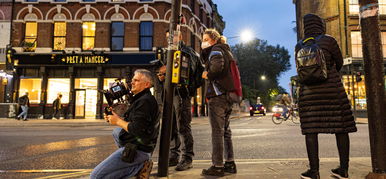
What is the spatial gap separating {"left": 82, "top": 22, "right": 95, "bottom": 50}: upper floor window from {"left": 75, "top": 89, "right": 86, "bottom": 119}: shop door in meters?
3.33

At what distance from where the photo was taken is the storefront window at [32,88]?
1939 cm

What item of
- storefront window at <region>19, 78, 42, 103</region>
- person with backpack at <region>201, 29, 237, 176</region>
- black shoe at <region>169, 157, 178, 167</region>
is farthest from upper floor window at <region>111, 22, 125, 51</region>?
person with backpack at <region>201, 29, 237, 176</region>

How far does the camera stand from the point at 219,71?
330cm

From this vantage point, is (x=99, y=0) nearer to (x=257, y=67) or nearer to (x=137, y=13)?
(x=137, y=13)

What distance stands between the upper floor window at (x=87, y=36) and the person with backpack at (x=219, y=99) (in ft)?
59.8

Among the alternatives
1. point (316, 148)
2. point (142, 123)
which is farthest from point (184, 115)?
point (316, 148)

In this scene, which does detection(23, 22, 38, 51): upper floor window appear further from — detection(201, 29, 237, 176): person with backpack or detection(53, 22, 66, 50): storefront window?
detection(201, 29, 237, 176): person with backpack

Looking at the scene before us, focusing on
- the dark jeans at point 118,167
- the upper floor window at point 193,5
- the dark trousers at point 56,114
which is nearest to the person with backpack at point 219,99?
the dark jeans at point 118,167

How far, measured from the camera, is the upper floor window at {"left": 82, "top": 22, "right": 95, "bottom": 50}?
778 inches

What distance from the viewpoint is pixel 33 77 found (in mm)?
19500

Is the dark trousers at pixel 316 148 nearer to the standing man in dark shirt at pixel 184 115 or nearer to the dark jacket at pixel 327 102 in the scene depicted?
the dark jacket at pixel 327 102

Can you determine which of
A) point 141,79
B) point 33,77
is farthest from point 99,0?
point 141,79

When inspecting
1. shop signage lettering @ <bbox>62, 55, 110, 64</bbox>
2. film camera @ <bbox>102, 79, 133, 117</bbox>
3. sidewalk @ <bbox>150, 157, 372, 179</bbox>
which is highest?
shop signage lettering @ <bbox>62, 55, 110, 64</bbox>

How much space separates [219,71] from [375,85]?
1.69 m
